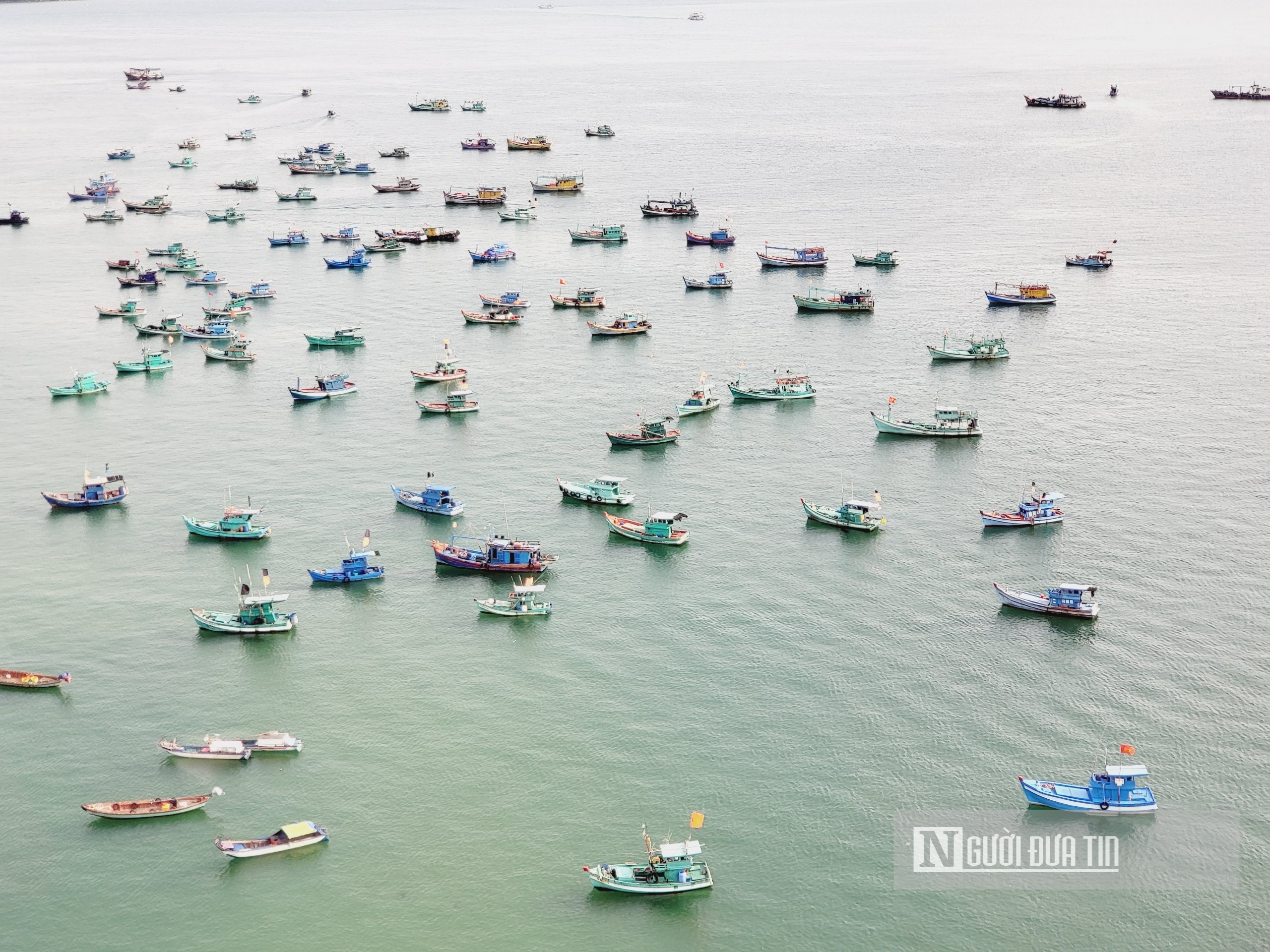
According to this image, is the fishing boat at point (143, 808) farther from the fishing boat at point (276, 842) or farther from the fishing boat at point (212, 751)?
the fishing boat at point (212, 751)

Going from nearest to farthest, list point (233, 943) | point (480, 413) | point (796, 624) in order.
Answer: point (233, 943) → point (796, 624) → point (480, 413)

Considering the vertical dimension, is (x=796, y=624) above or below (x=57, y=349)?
below

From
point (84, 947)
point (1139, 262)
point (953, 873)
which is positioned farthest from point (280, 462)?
point (1139, 262)

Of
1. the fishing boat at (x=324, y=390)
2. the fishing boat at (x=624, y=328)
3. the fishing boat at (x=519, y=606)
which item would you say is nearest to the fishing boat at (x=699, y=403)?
the fishing boat at (x=624, y=328)

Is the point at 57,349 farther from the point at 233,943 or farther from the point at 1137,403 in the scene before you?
the point at 1137,403

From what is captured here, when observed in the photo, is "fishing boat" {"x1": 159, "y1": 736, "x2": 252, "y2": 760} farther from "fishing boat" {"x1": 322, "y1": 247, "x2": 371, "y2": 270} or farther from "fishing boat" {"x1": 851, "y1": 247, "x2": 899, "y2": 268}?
"fishing boat" {"x1": 851, "y1": 247, "x2": 899, "y2": 268}

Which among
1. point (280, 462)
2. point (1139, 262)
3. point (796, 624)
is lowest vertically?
point (796, 624)

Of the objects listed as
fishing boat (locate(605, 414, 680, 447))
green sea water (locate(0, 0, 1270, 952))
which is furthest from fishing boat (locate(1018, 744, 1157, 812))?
fishing boat (locate(605, 414, 680, 447))
